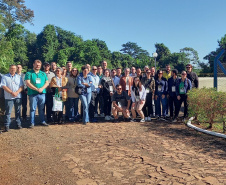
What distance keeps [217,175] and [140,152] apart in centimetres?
152

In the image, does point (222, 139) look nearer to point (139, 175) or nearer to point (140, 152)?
point (140, 152)

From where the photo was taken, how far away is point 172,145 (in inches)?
195

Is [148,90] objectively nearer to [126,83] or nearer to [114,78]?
[126,83]

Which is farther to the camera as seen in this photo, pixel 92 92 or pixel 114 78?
pixel 114 78

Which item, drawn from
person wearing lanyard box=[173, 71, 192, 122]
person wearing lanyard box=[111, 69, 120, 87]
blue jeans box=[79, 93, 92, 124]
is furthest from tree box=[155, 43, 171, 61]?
blue jeans box=[79, 93, 92, 124]

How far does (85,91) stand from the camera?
273 inches

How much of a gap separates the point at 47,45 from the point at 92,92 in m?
40.8

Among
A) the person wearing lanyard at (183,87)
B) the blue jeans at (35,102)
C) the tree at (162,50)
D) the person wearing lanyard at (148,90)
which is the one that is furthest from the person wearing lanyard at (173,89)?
the tree at (162,50)

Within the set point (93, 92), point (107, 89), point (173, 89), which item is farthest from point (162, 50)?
point (93, 92)

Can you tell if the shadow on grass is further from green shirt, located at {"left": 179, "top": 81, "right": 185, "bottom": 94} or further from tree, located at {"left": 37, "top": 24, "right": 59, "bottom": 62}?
tree, located at {"left": 37, "top": 24, "right": 59, "bottom": 62}

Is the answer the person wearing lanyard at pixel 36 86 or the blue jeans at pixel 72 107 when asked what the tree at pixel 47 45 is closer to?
the blue jeans at pixel 72 107

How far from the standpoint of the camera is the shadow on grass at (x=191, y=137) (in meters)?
4.62

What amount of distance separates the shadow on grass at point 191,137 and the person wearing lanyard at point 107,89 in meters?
1.48

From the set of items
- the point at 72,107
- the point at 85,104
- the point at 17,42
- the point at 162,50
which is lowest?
the point at 72,107
